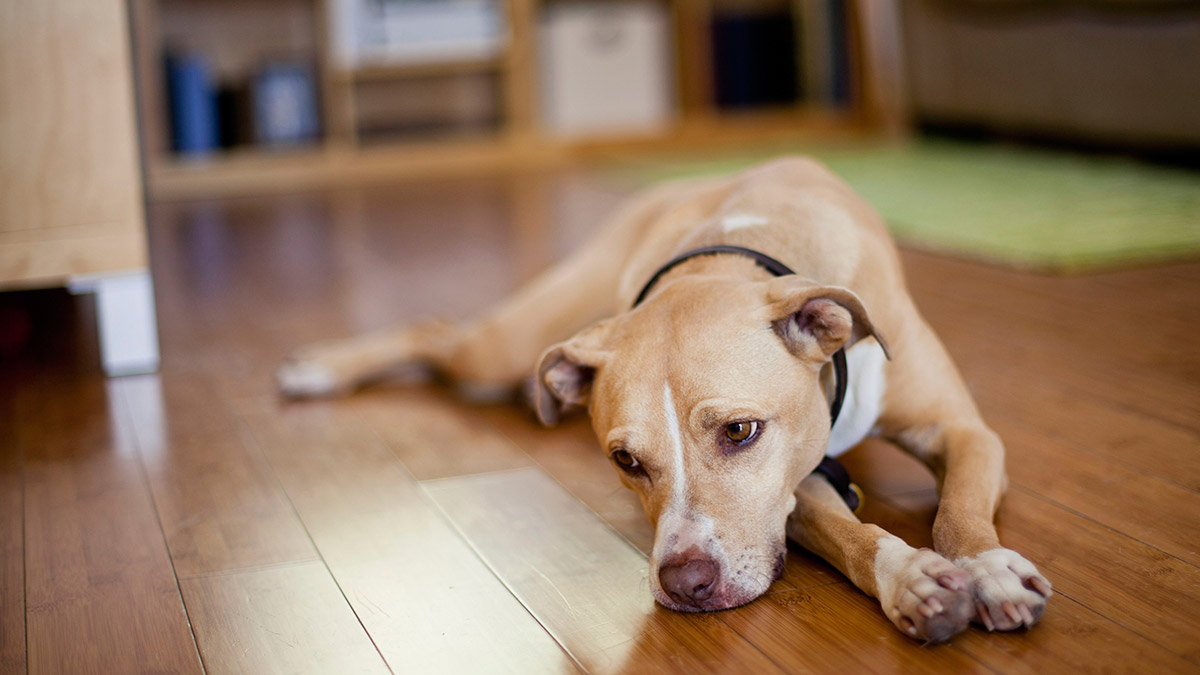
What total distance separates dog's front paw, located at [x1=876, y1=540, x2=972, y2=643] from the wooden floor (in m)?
0.02

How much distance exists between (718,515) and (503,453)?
2.61 feet

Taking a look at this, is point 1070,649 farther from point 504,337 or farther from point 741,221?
point 504,337

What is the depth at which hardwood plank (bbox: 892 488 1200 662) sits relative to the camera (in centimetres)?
132

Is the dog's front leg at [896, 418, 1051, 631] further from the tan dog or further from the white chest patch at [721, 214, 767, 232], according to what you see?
the white chest patch at [721, 214, 767, 232]

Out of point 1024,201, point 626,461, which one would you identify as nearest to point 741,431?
point 626,461

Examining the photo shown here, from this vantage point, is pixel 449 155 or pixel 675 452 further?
pixel 449 155

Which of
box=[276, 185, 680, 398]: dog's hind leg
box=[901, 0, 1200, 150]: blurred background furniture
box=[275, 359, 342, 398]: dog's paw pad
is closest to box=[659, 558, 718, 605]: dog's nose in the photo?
box=[276, 185, 680, 398]: dog's hind leg

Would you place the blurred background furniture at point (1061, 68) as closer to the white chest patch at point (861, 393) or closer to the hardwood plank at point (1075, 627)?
the white chest patch at point (861, 393)

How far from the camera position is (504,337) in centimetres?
245

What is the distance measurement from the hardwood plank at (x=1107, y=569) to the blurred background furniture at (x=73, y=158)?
1.79 m

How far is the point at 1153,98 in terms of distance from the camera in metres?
4.50

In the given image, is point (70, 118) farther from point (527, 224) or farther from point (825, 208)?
point (527, 224)

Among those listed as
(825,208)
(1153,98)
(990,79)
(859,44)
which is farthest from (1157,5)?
(825,208)

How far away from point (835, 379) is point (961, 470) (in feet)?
0.71
